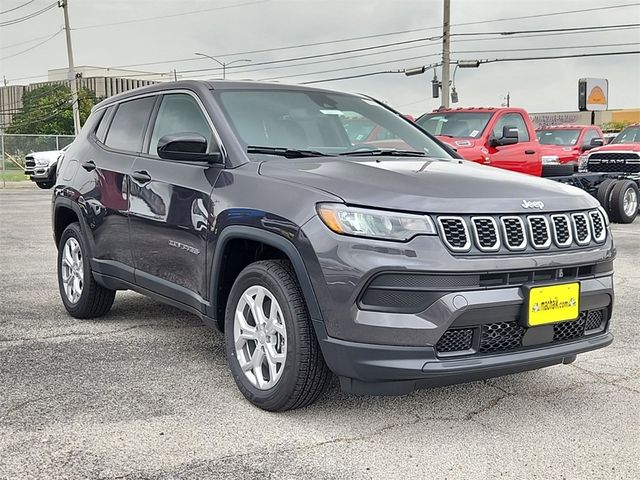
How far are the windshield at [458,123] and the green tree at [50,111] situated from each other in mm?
69840

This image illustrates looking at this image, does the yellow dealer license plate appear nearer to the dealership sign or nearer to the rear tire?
the rear tire

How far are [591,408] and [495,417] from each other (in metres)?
0.56

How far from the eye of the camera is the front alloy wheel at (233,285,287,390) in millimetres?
3773

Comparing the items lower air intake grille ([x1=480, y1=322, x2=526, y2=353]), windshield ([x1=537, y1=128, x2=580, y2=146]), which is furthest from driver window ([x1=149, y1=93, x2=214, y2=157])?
windshield ([x1=537, y1=128, x2=580, y2=146])

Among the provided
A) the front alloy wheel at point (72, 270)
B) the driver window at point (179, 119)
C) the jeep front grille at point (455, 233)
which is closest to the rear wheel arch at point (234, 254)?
the driver window at point (179, 119)

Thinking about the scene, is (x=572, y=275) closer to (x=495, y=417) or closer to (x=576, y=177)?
(x=495, y=417)

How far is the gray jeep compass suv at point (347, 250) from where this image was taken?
338cm

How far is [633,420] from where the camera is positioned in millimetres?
3848

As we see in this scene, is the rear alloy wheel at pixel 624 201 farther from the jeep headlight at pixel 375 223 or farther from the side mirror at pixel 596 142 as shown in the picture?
the jeep headlight at pixel 375 223

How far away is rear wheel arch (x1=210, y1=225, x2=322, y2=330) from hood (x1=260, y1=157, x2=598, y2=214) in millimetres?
320

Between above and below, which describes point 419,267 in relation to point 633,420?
above

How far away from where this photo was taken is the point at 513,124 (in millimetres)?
13484

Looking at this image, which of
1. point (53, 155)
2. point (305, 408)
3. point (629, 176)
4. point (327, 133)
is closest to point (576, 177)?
point (629, 176)

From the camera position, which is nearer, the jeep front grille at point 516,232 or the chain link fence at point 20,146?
the jeep front grille at point 516,232
